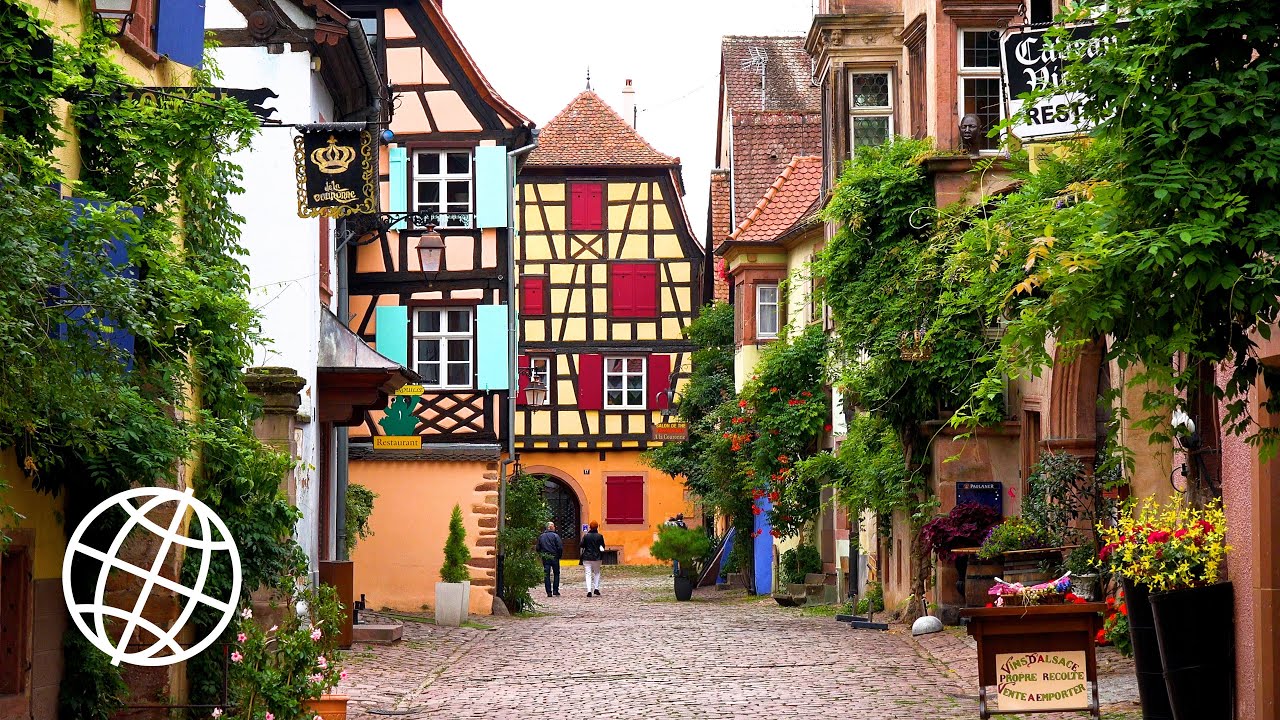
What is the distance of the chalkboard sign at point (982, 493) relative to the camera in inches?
768

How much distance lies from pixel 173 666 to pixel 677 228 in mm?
33987

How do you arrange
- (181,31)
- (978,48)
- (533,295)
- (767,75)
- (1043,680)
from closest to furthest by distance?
(181,31), (1043,680), (978,48), (767,75), (533,295)

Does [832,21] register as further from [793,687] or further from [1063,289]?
[1063,289]

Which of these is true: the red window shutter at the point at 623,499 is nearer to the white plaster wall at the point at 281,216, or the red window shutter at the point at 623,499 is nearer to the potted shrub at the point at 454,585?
the potted shrub at the point at 454,585

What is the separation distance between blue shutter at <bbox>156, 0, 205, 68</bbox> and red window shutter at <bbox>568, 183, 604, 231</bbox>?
3285cm

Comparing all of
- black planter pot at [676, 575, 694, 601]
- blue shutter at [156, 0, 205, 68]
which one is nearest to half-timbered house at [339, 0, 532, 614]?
black planter pot at [676, 575, 694, 601]

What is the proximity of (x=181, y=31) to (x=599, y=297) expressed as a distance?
109 ft

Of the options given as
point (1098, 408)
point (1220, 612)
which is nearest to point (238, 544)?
point (1220, 612)

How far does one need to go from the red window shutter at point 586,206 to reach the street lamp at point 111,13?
33.8 m

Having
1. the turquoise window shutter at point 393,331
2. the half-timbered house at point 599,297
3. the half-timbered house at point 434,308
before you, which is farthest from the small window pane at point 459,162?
the half-timbered house at point 599,297

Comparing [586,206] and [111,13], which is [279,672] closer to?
[111,13]

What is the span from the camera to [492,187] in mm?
25078

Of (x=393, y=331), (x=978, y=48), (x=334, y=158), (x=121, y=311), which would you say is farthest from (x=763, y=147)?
(x=121, y=311)

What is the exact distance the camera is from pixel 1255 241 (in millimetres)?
6152
